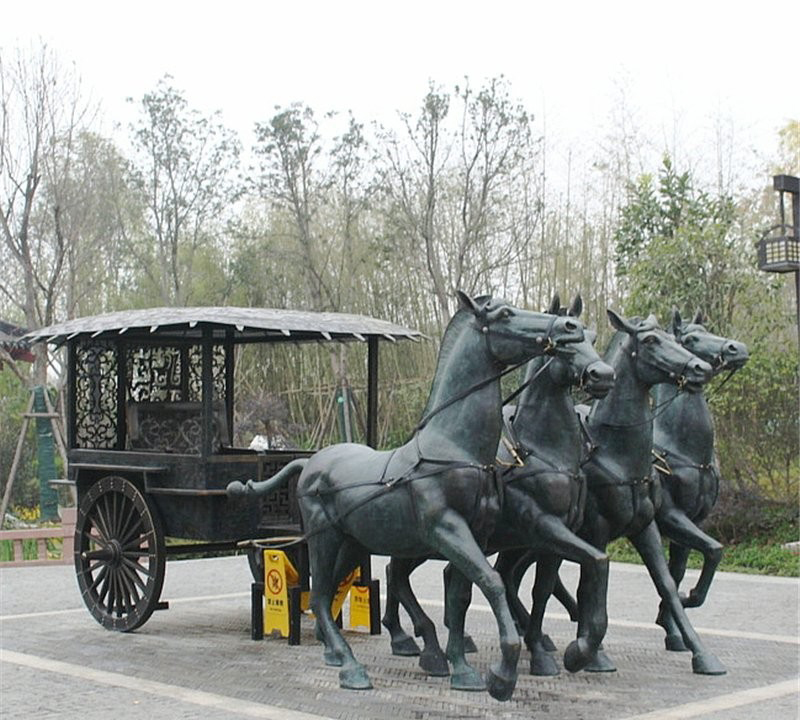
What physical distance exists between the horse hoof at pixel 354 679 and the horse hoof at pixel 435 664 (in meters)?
0.54

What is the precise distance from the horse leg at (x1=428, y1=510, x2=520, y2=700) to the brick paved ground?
19 cm

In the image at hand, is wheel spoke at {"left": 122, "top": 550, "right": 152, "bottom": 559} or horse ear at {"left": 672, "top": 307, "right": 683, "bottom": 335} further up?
horse ear at {"left": 672, "top": 307, "right": 683, "bottom": 335}

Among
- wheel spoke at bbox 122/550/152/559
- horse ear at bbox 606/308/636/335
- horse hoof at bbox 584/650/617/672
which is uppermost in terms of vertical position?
horse ear at bbox 606/308/636/335

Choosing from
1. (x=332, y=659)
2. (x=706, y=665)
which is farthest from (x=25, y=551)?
(x=706, y=665)

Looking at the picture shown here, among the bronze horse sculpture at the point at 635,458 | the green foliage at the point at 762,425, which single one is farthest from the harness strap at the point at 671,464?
→ the green foliage at the point at 762,425

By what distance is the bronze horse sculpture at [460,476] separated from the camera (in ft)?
23.3

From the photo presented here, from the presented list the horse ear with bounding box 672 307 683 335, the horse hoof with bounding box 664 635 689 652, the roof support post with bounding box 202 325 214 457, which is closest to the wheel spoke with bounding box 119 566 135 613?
the roof support post with bounding box 202 325 214 457

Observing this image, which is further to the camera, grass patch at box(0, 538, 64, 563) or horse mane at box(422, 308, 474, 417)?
grass patch at box(0, 538, 64, 563)

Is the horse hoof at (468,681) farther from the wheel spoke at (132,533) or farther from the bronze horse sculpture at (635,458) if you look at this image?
the wheel spoke at (132,533)

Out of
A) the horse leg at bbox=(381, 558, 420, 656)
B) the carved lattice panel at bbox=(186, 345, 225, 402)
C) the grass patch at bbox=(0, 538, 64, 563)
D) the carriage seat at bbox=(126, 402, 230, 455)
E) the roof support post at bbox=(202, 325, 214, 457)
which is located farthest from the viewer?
the grass patch at bbox=(0, 538, 64, 563)

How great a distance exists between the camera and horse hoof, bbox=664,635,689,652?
8922mm

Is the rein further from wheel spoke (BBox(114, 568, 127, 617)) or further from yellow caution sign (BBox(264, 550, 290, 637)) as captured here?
wheel spoke (BBox(114, 568, 127, 617))

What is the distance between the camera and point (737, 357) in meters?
8.68

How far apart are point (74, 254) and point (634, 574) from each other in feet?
35.2
